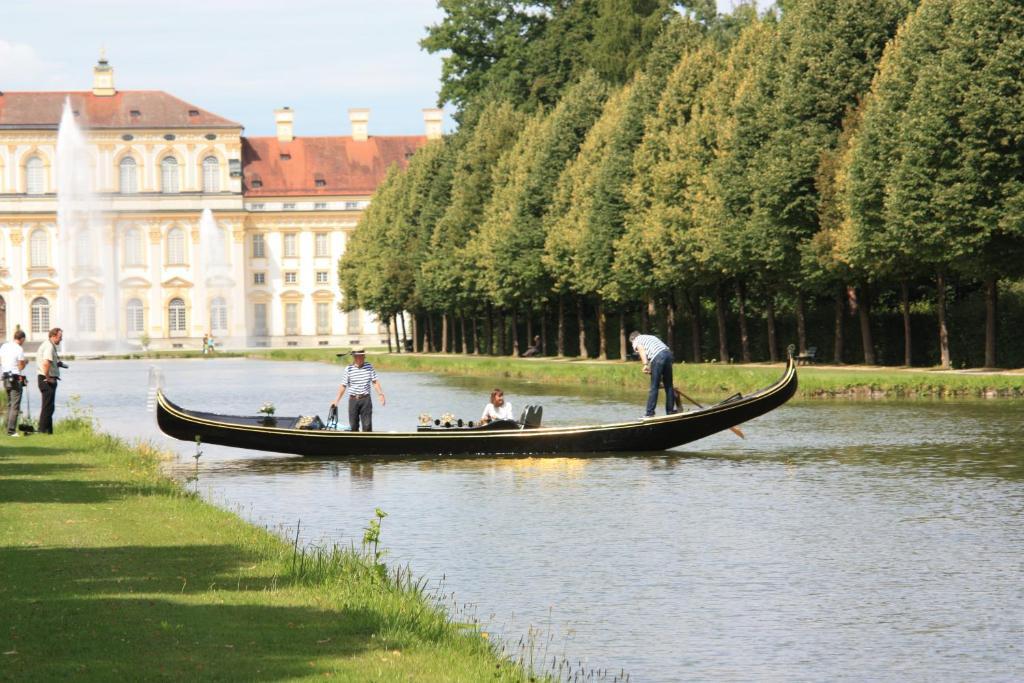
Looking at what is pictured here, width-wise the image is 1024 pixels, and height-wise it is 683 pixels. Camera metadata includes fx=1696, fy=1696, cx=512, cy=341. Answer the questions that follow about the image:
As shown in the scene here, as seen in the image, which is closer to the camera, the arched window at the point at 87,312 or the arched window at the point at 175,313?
the arched window at the point at 87,312

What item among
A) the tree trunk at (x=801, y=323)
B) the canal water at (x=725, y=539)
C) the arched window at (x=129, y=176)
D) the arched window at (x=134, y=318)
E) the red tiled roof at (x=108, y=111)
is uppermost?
the red tiled roof at (x=108, y=111)

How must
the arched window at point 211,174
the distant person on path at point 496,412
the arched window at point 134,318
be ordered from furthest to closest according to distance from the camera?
the arched window at point 211,174 → the arched window at point 134,318 → the distant person on path at point 496,412

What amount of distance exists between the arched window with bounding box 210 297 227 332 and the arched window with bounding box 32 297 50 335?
14.8 metres

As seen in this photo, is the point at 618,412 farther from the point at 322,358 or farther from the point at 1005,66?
the point at 322,358

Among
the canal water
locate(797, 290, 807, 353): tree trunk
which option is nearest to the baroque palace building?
locate(797, 290, 807, 353): tree trunk

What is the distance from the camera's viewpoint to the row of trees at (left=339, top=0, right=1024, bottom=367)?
4684cm

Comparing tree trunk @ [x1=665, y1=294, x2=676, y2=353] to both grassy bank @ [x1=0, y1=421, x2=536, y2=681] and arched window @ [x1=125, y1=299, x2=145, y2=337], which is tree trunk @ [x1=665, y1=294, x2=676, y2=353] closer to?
grassy bank @ [x1=0, y1=421, x2=536, y2=681]

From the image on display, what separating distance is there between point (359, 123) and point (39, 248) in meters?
32.8

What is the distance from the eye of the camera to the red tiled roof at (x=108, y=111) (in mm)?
153500

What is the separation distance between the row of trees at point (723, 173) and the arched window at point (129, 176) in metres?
59.5

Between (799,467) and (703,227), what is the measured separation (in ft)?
107


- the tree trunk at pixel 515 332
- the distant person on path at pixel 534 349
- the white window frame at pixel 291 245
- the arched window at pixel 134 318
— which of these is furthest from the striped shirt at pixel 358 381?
the white window frame at pixel 291 245

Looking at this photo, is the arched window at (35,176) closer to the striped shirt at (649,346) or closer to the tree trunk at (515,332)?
the tree trunk at (515,332)

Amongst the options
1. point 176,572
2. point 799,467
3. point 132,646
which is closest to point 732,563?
point 176,572
